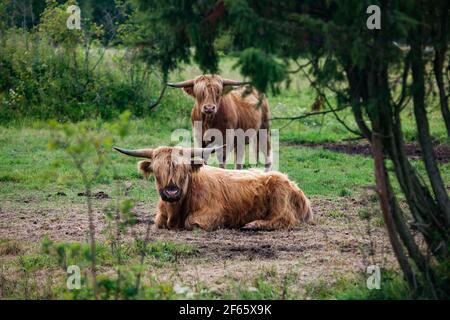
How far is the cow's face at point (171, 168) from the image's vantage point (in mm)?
10516

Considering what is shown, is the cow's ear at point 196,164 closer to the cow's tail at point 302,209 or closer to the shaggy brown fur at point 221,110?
the cow's tail at point 302,209

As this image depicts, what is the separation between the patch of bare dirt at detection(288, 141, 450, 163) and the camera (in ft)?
52.8

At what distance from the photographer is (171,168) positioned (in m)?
10.5

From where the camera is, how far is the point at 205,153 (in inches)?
437

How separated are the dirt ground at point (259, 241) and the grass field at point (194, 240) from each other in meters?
0.01

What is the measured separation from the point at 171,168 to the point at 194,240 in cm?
102

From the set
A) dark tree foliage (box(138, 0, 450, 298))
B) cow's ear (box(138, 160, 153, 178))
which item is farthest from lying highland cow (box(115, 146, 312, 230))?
dark tree foliage (box(138, 0, 450, 298))

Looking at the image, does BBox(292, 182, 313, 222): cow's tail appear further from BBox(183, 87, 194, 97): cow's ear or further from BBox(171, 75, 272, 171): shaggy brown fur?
BBox(183, 87, 194, 97): cow's ear

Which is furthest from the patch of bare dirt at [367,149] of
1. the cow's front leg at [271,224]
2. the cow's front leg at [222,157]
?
the cow's front leg at [271,224]

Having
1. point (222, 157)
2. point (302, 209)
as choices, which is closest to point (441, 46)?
point (302, 209)

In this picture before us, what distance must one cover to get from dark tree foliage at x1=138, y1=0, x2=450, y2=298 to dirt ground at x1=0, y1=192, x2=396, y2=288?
74 centimetres

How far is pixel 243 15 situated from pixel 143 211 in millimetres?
6020

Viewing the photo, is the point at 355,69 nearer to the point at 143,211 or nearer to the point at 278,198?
the point at 278,198
